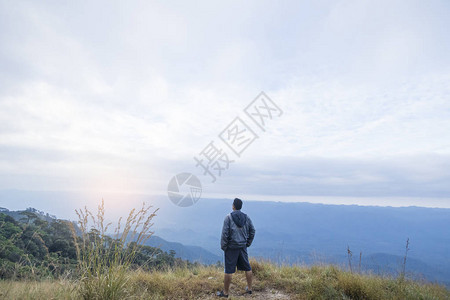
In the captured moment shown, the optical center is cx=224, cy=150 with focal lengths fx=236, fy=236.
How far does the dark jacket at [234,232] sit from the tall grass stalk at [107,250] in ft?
6.47

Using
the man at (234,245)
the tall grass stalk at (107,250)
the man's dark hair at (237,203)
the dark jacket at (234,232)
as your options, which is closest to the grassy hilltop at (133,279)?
the tall grass stalk at (107,250)

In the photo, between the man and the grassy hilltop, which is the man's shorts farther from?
the grassy hilltop

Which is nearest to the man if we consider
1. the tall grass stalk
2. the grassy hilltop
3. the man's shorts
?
the man's shorts

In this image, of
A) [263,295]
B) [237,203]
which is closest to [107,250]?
[237,203]

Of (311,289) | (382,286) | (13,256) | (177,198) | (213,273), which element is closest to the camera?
(311,289)

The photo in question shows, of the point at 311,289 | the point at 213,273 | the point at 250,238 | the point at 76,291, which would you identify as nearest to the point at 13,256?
the point at 213,273

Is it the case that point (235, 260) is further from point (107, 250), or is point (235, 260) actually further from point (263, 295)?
point (107, 250)

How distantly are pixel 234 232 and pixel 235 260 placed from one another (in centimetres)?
63

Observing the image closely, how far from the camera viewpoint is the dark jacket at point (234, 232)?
5555mm

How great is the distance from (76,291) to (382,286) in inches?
263

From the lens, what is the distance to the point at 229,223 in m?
5.61

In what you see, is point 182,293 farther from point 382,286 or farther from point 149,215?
point 382,286

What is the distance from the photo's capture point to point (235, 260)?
5.52 m

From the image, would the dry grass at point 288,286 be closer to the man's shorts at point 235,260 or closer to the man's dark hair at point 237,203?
the man's shorts at point 235,260
